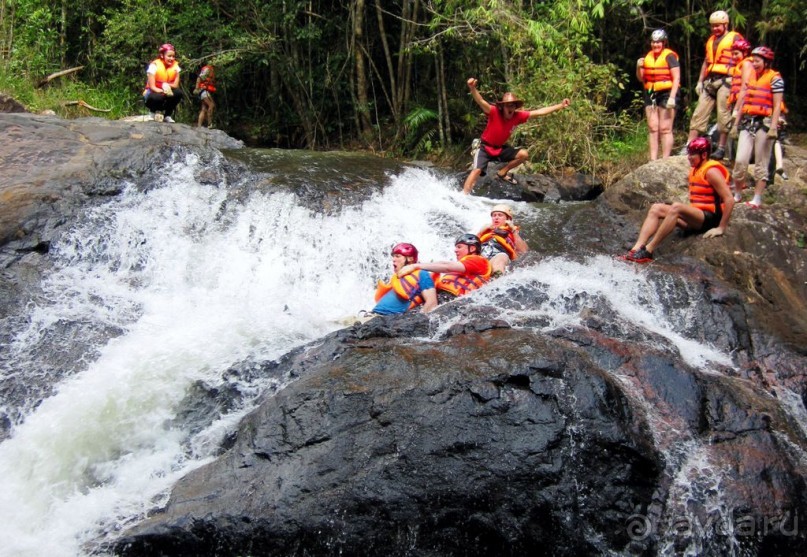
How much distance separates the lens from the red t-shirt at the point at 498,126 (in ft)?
29.8

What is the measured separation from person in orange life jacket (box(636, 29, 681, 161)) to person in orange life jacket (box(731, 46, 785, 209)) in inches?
47.0

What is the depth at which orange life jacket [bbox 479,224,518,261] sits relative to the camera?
6.95 metres

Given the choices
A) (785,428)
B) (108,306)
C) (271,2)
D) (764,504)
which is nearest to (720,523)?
(764,504)

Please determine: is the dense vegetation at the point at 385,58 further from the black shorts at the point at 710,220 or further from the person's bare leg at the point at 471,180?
the black shorts at the point at 710,220

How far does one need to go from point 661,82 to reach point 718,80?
26.1 inches

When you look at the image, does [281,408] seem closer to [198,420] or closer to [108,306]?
[198,420]

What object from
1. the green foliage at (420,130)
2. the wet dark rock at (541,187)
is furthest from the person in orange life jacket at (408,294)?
the green foliage at (420,130)

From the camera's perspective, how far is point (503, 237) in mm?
6988

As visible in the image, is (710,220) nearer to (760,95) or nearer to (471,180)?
(760,95)

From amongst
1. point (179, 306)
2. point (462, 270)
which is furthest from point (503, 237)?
point (179, 306)

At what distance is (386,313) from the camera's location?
610cm

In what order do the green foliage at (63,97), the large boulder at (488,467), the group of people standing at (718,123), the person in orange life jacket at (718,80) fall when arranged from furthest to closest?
the green foliage at (63,97), the person in orange life jacket at (718,80), the group of people standing at (718,123), the large boulder at (488,467)

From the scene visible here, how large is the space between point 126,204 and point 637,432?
582 cm

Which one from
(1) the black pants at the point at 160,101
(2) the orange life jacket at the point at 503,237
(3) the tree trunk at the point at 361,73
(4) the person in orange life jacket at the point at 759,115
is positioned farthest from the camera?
(3) the tree trunk at the point at 361,73
